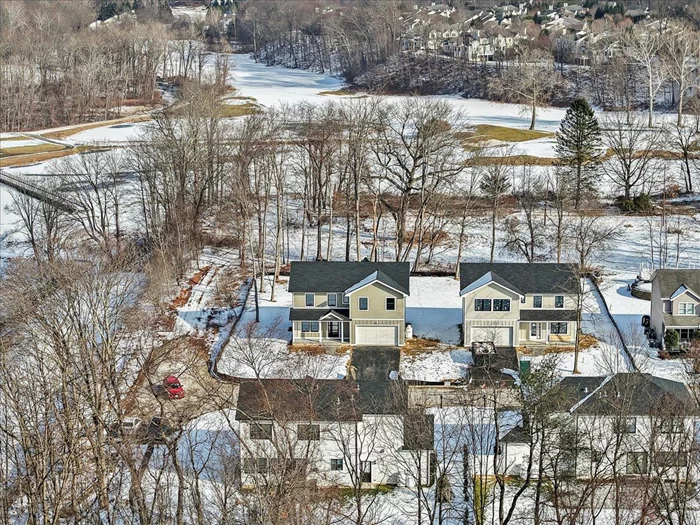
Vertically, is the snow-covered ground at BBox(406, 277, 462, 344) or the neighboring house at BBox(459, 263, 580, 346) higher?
the neighboring house at BBox(459, 263, 580, 346)

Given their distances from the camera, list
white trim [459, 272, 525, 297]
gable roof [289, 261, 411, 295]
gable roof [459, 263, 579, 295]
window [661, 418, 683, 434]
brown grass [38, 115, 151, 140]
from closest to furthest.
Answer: window [661, 418, 683, 434] < white trim [459, 272, 525, 297] < gable roof [459, 263, 579, 295] < gable roof [289, 261, 411, 295] < brown grass [38, 115, 151, 140]

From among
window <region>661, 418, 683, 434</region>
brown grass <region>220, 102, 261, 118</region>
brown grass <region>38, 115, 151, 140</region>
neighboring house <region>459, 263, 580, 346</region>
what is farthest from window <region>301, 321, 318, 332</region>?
brown grass <region>38, 115, 151, 140</region>

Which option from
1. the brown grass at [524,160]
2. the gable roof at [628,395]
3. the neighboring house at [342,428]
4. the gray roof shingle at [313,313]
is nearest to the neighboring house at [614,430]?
the gable roof at [628,395]

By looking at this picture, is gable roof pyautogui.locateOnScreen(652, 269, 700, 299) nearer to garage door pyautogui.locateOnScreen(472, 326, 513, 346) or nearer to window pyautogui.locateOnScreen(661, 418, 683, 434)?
garage door pyautogui.locateOnScreen(472, 326, 513, 346)

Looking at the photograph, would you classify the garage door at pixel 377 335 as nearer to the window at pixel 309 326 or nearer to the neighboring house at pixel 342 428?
the window at pixel 309 326

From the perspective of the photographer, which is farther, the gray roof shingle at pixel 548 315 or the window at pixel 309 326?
the window at pixel 309 326

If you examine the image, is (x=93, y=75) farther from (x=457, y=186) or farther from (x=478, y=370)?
(x=478, y=370)
